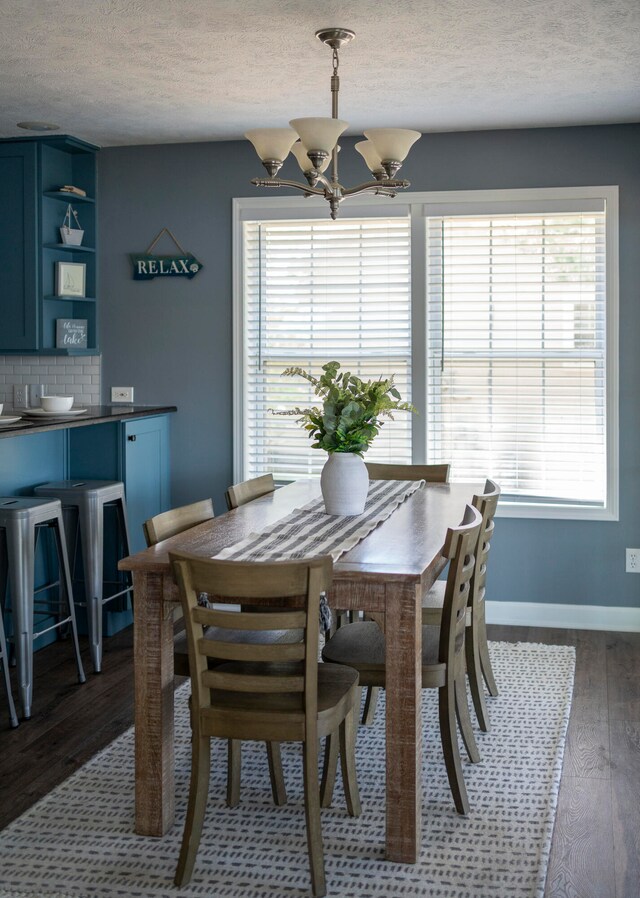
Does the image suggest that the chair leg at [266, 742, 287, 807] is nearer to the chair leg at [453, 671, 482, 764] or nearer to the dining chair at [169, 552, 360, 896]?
the dining chair at [169, 552, 360, 896]

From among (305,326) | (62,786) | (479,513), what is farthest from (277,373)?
(62,786)

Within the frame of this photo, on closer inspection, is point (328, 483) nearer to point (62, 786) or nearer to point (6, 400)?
point (62, 786)

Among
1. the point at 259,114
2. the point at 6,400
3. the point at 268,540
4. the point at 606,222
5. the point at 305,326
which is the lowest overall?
the point at 268,540

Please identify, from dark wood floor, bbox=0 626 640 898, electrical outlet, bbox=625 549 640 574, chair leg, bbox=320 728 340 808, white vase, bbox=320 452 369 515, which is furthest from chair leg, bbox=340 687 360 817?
electrical outlet, bbox=625 549 640 574

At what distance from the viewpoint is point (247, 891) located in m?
2.50

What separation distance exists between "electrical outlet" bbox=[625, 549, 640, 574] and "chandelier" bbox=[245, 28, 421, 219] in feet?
8.20

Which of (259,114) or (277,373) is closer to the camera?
(259,114)

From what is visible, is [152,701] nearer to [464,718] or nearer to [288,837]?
[288,837]

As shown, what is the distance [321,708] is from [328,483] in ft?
3.67

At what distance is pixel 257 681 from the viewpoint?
→ 8.02 ft

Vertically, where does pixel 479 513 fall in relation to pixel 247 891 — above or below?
above

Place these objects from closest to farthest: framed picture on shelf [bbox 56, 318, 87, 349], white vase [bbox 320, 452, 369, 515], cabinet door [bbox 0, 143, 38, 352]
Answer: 1. white vase [bbox 320, 452, 369, 515]
2. cabinet door [bbox 0, 143, 38, 352]
3. framed picture on shelf [bbox 56, 318, 87, 349]

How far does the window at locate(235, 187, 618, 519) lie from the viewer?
16.5 ft

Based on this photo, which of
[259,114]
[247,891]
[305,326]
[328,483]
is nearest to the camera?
[247,891]
